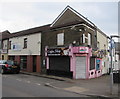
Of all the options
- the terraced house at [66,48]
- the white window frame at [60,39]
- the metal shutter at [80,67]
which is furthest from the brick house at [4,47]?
the metal shutter at [80,67]

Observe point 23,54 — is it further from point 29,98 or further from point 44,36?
point 29,98

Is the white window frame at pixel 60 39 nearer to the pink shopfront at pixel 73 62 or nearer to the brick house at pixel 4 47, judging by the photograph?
the pink shopfront at pixel 73 62

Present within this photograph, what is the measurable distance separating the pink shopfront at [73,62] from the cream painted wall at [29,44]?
9.64ft

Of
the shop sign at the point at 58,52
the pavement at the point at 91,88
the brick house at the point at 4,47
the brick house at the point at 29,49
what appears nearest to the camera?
the pavement at the point at 91,88

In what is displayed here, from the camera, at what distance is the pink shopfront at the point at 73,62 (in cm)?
1555

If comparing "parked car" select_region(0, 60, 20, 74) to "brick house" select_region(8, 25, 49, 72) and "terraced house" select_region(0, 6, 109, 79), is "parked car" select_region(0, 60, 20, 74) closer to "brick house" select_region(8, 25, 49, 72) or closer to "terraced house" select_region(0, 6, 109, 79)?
"brick house" select_region(8, 25, 49, 72)

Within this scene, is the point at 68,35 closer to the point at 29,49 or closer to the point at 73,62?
the point at 73,62

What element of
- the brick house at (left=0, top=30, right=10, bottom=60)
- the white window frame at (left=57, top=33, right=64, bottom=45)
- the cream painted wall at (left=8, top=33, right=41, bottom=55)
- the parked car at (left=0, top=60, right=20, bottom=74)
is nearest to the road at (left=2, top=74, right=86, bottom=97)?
the white window frame at (left=57, top=33, right=64, bottom=45)

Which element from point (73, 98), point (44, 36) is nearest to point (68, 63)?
point (44, 36)

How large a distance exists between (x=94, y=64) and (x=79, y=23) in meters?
5.11

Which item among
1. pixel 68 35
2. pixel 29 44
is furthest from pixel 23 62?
pixel 68 35

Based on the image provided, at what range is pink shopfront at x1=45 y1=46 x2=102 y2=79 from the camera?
1555 centimetres

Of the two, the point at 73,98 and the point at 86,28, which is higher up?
the point at 86,28

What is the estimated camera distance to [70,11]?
18547 millimetres
